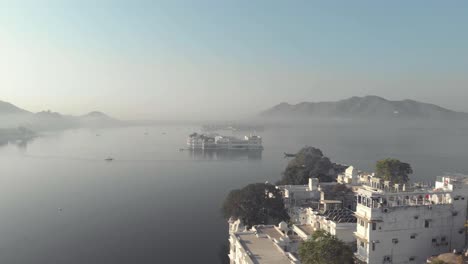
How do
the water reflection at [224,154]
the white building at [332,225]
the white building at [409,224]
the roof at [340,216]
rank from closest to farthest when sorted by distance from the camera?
the white building at [409,224], the white building at [332,225], the roof at [340,216], the water reflection at [224,154]

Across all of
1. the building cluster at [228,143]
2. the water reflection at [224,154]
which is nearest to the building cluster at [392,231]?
the water reflection at [224,154]

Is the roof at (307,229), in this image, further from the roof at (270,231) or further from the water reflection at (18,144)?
the water reflection at (18,144)

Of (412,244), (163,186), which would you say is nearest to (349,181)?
(412,244)

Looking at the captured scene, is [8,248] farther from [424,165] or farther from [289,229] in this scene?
[424,165]

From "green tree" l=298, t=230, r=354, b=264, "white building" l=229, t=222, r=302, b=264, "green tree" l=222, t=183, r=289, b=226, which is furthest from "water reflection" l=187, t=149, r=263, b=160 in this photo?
"green tree" l=298, t=230, r=354, b=264

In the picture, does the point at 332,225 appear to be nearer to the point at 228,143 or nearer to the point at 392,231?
the point at 392,231
